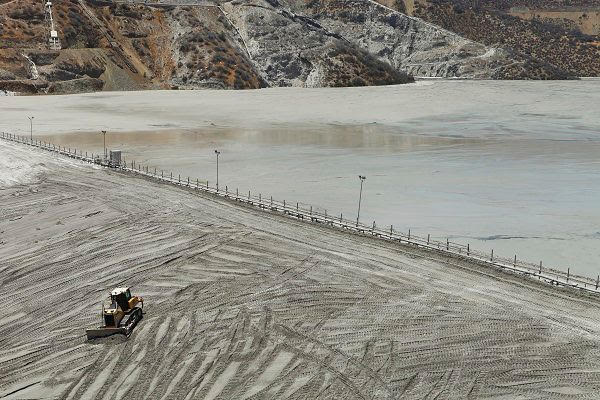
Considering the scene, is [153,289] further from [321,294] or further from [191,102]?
[191,102]

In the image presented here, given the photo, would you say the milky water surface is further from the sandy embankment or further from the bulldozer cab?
the bulldozer cab

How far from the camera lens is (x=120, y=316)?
1058 inches

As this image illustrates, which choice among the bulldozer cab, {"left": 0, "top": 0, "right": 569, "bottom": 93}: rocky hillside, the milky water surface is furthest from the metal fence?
{"left": 0, "top": 0, "right": 569, "bottom": 93}: rocky hillside

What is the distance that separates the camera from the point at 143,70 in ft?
492

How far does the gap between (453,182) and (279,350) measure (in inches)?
1364

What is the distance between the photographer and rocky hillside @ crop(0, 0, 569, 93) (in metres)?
139

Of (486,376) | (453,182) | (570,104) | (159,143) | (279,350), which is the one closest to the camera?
(486,376)

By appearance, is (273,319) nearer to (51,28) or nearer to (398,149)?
(398,149)

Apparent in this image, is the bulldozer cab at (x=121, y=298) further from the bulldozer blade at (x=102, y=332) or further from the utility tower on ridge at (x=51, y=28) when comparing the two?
the utility tower on ridge at (x=51, y=28)

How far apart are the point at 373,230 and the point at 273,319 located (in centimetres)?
1326

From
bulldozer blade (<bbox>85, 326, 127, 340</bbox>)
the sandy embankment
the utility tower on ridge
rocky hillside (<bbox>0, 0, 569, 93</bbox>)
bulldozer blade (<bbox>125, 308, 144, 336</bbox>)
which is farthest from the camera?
the utility tower on ridge

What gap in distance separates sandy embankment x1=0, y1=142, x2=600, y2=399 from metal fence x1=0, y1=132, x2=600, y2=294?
3.83ft

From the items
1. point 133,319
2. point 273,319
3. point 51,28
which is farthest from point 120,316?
point 51,28

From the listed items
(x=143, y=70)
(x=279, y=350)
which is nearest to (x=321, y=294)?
(x=279, y=350)
